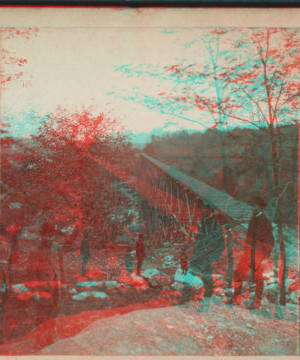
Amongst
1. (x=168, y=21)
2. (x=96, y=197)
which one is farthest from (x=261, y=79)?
(x=96, y=197)

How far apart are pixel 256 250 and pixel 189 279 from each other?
0.52m

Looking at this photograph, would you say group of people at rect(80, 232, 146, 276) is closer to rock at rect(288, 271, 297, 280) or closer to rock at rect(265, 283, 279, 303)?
rock at rect(265, 283, 279, 303)

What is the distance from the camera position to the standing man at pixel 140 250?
164cm

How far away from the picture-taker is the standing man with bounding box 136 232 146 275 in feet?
5.39

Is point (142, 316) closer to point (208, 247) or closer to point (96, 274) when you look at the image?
point (96, 274)

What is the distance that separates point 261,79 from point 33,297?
7.33 feet

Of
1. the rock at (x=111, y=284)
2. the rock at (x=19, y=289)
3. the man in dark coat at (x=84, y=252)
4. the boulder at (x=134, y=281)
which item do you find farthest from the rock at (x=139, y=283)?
the rock at (x=19, y=289)

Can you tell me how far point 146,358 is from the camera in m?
1.58

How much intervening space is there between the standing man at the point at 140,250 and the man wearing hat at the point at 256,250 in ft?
2.19

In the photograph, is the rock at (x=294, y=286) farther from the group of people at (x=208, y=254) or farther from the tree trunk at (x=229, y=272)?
the tree trunk at (x=229, y=272)

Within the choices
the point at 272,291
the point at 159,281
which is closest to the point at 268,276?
the point at 272,291

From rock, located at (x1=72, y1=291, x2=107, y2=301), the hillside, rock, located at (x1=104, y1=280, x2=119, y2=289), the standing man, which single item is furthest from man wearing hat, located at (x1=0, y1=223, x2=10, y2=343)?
the hillside

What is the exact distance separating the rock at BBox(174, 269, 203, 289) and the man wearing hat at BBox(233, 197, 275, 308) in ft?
0.85

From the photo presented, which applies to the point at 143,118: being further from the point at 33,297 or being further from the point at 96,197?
the point at 33,297
